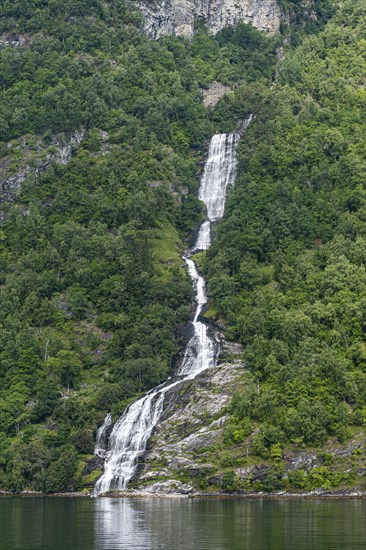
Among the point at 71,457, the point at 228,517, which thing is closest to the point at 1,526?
the point at 228,517

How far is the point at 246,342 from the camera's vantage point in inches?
6270

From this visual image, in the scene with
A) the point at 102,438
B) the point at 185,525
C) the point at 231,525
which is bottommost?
the point at 185,525

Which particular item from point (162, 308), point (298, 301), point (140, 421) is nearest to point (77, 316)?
point (162, 308)

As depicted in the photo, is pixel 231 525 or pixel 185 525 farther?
pixel 185 525

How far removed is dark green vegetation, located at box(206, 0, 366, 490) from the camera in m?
135

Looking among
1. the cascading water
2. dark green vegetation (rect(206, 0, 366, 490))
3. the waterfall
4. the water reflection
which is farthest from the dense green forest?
the water reflection

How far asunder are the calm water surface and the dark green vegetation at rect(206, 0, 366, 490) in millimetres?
18842

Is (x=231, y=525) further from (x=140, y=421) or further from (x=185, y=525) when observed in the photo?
(x=140, y=421)

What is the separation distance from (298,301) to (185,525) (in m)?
77.2

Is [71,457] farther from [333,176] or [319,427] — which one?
[333,176]

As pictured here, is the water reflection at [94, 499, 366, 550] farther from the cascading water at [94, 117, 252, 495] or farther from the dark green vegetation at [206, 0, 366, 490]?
the dark green vegetation at [206, 0, 366, 490]

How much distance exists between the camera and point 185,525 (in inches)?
3546

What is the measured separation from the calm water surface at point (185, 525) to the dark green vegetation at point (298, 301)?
742 inches

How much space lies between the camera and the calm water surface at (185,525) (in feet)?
256
